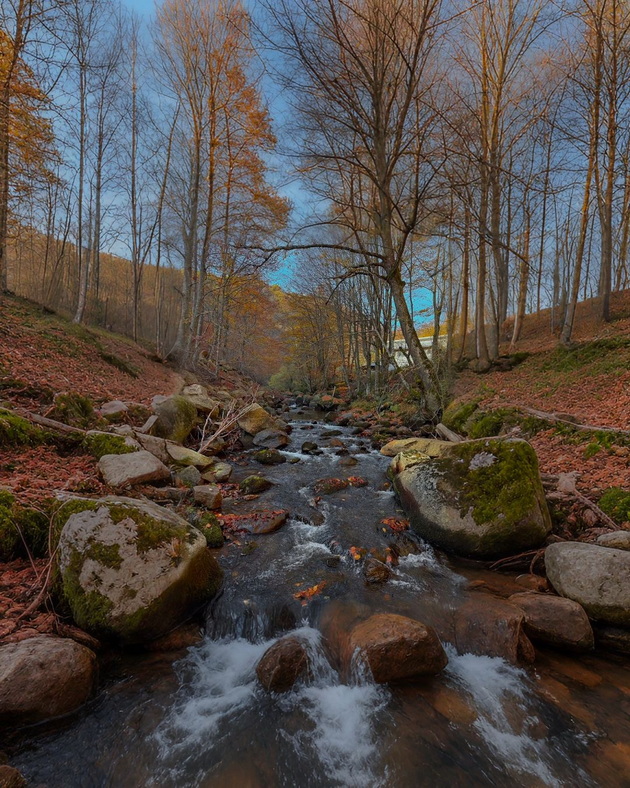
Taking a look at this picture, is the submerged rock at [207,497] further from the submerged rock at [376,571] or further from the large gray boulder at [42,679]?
the large gray boulder at [42,679]

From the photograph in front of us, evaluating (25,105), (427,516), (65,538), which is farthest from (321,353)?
(65,538)

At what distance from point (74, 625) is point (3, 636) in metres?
0.50

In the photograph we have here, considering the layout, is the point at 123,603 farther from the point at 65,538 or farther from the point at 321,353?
the point at 321,353

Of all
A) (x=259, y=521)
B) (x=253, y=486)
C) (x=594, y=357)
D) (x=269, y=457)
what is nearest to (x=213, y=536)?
(x=259, y=521)

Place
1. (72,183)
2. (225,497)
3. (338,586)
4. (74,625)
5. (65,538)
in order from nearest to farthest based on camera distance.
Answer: (74,625), (65,538), (338,586), (225,497), (72,183)

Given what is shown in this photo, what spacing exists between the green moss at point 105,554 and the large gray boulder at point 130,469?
156cm

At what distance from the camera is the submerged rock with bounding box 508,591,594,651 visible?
2.97 metres

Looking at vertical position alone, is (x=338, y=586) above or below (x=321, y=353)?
below

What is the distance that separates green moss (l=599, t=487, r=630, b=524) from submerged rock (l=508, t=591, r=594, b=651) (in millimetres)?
1366

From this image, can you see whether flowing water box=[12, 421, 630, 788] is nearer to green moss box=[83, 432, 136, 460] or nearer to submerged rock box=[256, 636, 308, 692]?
submerged rock box=[256, 636, 308, 692]

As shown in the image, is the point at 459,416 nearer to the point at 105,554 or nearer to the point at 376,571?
the point at 376,571

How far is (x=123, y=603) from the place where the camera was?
285cm

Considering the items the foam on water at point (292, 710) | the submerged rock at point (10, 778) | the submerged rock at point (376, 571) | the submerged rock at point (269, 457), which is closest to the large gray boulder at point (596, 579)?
the submerged rock at point (376, 571)

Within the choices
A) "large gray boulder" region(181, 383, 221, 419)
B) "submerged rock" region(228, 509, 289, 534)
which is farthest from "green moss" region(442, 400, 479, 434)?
"large gray boulder" region(181, 383, 221, 419)
